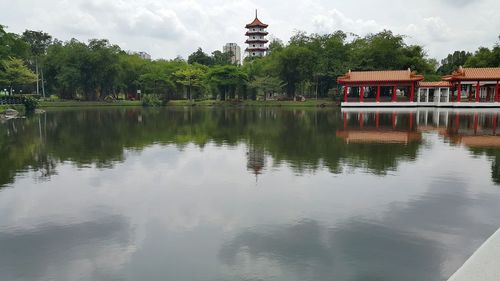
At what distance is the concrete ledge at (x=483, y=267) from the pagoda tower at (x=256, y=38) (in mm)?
105137

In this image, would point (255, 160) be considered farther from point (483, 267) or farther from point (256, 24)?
point (256, 24)

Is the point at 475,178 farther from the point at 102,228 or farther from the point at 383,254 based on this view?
the point at 102,228

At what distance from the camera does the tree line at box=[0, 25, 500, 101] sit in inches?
2564

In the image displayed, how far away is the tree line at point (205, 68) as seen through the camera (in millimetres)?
65125

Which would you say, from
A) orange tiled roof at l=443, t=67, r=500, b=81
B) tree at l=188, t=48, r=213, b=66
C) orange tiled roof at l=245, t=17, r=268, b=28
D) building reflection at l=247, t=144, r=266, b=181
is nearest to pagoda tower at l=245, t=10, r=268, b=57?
orange tiled roof at l=245, t=17, r=268, b=28

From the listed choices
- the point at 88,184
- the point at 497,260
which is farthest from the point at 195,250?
the point at 88,184

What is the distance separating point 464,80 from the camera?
51.0 m

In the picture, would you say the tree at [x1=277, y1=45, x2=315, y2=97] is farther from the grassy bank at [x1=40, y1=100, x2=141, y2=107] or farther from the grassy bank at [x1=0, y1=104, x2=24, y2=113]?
the grassy bank at [x1=0, y1=104, x2=24, y2=113]

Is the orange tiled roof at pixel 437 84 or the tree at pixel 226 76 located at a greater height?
the tree at pixel 226 76

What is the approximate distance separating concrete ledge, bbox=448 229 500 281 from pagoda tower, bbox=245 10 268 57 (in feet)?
345

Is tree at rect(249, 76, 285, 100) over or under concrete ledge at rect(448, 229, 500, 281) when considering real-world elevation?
over

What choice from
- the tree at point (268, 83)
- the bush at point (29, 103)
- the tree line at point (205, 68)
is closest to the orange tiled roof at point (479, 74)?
the tree line at point (205, 68)

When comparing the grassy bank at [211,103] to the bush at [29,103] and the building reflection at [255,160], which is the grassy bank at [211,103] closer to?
the bush at [29,103]

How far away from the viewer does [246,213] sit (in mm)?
9430
